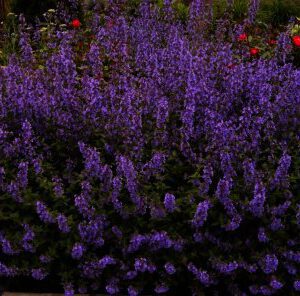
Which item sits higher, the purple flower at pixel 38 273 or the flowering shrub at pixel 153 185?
the flowering shrub at pixel 153 185

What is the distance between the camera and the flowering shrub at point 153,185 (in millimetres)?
3322

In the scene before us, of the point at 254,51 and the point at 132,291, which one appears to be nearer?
the point at 132,291

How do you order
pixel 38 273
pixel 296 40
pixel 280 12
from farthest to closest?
pixel 280 12 → pixel 296 40 → pixel 38 273

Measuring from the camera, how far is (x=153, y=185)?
3.57 meters

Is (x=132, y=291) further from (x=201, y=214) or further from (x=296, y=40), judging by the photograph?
(x=296, y=40)

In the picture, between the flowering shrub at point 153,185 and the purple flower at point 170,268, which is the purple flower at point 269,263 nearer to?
the flowering shrub at point 153,185

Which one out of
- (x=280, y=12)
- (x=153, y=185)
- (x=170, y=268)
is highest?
(x=153, y=185)

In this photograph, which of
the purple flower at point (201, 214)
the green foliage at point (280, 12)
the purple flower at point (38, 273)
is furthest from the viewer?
the green foliage at point (280, 12)

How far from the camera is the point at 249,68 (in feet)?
14.0

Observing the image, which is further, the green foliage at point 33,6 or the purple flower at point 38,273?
the green foliage at point 33,6

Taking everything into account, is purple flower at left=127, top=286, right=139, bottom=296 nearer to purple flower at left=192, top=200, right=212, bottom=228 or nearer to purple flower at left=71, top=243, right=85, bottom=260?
purple flower at left=71, top=243, right=85, bottom=260

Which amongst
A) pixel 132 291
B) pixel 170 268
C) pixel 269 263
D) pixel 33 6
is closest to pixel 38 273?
pixel 132 291

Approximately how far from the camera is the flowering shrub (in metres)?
3.32

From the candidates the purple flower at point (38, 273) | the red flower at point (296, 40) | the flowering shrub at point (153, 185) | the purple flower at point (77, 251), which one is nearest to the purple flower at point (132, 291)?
the flowering shrub at point (153, 185)
